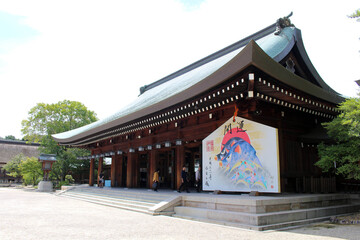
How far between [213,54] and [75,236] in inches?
569

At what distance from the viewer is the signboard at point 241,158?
28.5 ft

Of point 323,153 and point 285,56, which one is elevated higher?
point 285,56

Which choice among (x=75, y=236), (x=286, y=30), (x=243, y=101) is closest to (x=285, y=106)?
(x=243, y=101)

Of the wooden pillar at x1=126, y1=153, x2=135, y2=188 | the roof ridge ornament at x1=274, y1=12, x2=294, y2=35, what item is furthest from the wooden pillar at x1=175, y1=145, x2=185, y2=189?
the roof ridge ornament at x1=274, y1=12, x2=294, y2=35

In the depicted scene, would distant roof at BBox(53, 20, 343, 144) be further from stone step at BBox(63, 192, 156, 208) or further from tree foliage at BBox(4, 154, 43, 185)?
tree foliage at BBox(4, 154, 43, 185)

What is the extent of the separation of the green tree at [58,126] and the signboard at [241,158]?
20.5m

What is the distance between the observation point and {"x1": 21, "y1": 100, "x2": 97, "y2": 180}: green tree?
90.9 feet

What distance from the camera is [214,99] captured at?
9398mm

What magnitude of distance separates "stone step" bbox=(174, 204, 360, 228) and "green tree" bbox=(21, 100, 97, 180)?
2150cm

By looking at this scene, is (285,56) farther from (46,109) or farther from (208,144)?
(46,109)

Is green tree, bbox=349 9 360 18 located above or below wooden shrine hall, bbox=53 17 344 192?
above

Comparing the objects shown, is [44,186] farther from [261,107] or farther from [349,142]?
[349,142]

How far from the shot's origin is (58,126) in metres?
29.4

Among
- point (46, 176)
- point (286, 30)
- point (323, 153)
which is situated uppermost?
point (286, 30)
